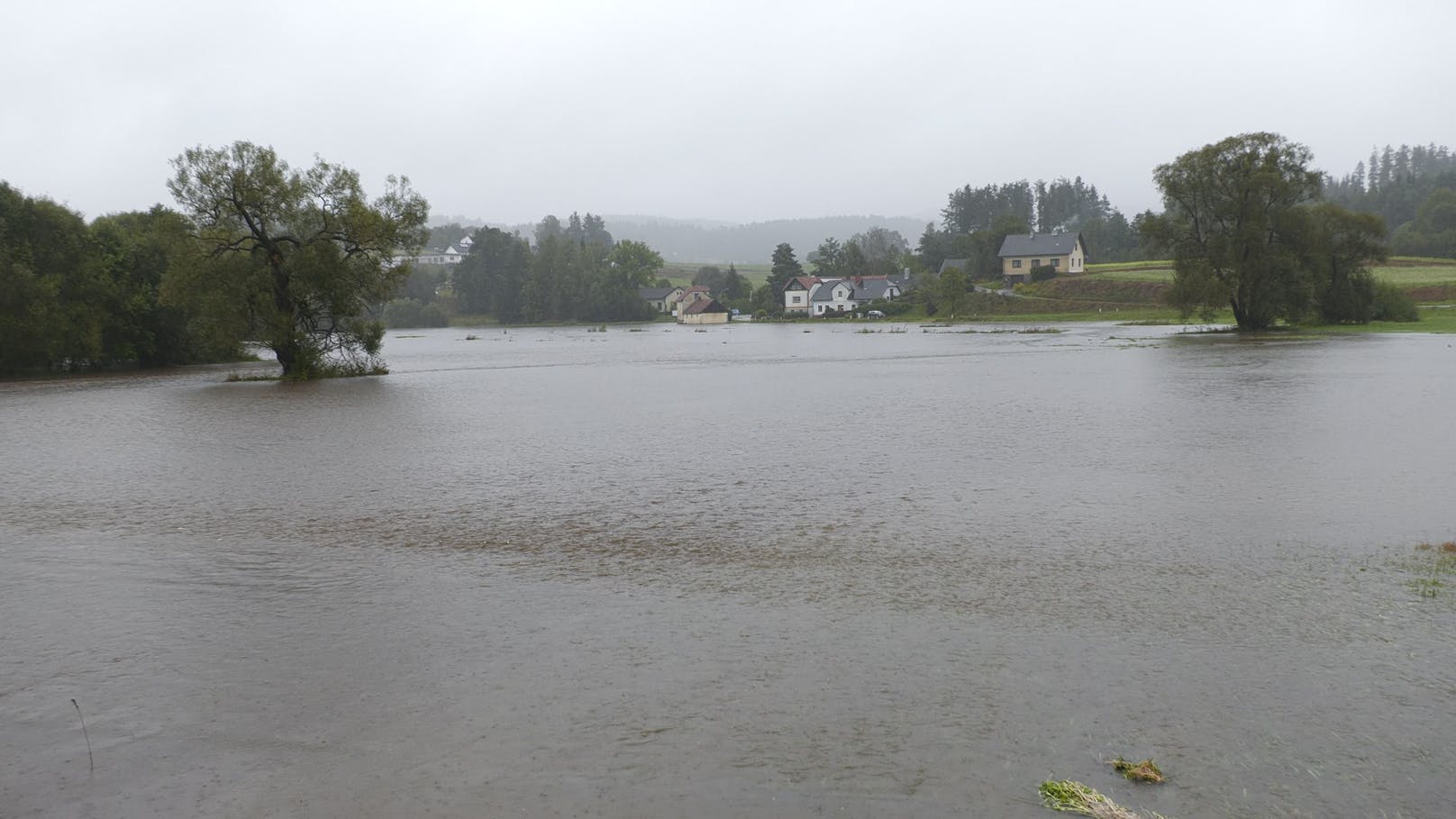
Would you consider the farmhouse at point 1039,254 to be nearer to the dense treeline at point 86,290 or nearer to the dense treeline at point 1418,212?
the dense treeline at point 1418,212

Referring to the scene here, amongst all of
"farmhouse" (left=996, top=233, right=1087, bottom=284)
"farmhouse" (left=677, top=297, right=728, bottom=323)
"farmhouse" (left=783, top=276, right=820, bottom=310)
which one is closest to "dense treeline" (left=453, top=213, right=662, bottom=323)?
"farmhouse" (left=677, top=297, right=728, bottom=323)

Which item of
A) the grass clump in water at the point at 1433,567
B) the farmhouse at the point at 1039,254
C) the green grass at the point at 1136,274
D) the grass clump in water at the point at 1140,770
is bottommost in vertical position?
the grass clump in water at the point at 1433,567

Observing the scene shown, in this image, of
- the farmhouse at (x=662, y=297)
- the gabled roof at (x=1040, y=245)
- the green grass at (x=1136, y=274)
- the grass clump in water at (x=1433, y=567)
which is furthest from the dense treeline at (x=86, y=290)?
the farmhouse at (x=662, y=297)

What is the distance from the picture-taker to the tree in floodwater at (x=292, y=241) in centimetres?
4150

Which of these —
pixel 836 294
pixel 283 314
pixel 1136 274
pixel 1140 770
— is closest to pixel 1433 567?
pixel 1140 770

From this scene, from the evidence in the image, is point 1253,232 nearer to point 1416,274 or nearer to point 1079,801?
point 1416,274

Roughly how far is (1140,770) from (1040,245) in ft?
451

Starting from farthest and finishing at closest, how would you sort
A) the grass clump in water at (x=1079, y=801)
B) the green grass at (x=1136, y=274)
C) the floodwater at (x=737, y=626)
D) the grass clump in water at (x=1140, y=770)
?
the green grass at (x=1136, y=274) < the floodwater at (x=737, y=626) < the grass clump in water at (x=1140, y=770) < the grass clump in water at (x=1079, y=801)

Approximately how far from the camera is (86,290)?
160 ft

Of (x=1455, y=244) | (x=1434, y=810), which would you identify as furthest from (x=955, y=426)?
(x=1455, y=244)

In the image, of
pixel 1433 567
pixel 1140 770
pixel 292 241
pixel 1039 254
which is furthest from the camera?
pixel 1039 254

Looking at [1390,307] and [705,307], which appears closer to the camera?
[1390,307]

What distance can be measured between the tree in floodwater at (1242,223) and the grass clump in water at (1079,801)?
6215 cm

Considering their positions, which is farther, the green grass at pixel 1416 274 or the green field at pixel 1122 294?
the green field at pixel 1122 294
